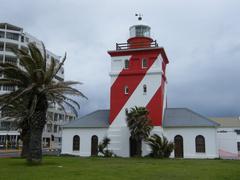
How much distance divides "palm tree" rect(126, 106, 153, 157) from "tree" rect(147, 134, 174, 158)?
880 mm

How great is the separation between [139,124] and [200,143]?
7128 mm

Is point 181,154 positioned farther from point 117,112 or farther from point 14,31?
point 14,31

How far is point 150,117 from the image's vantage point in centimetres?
3466

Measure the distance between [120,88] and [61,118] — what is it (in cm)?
4815

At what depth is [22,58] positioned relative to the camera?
22734mm

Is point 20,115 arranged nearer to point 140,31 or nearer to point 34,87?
point 34,87

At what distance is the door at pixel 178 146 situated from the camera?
34000 millimetres

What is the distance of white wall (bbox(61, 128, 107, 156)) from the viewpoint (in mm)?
36781

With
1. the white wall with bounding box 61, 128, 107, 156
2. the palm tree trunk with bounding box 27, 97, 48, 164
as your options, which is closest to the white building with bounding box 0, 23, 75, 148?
the white wall with bounding box 61, 128, 107, 156

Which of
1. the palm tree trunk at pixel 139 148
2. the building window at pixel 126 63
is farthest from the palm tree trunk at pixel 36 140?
the building window at pixel 126 63

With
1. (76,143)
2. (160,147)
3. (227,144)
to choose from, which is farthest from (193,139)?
(76,143)

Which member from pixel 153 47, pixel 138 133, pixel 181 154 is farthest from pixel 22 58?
pixel 181 154

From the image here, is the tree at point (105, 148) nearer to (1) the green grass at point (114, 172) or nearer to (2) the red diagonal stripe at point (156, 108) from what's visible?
(2) the red diagonal stripe at point (156, 108)

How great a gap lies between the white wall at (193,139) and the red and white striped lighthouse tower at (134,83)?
1.81m
